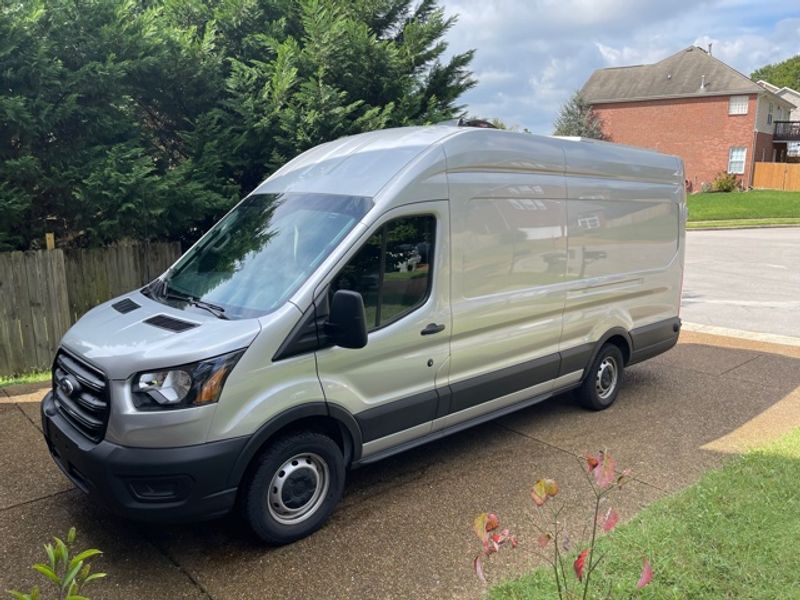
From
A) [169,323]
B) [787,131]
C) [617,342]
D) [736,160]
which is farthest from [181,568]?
[787,131]

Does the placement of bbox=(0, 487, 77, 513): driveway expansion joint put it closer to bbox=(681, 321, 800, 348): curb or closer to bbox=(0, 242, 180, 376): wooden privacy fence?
bbox=(0, 242, 180, 376): wooden privacy fence

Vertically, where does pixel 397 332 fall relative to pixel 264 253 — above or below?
below

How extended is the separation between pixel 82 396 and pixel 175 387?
704 mm

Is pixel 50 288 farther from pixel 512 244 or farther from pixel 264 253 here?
pixel 512 244

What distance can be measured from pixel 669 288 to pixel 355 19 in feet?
17.8

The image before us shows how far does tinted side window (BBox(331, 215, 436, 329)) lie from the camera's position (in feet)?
13.0

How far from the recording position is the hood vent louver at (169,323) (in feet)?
11.7

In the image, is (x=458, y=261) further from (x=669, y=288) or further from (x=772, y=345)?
(x=772, y=345)

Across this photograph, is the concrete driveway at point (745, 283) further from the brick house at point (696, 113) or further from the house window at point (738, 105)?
the house window at point (738, 105)

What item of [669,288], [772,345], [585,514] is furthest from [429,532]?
[772,345]

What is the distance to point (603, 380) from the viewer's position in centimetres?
619

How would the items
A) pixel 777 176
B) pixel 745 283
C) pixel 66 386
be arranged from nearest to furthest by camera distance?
pixel 66 386 → pixel 745 283 → pixel 777 176

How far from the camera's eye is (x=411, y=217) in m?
4.24

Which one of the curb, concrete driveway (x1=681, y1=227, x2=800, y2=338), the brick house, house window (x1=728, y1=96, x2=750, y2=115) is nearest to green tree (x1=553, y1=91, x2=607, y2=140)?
the brick house
